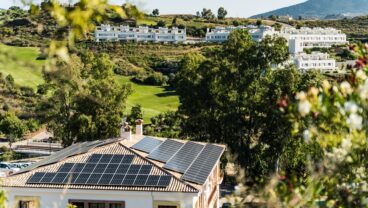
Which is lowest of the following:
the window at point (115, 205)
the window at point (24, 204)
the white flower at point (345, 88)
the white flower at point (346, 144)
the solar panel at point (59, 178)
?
the window at point (24, 204)

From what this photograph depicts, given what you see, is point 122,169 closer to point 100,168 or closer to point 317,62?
point 100,168

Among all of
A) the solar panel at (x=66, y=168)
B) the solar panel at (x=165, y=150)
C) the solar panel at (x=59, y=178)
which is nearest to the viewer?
the solar panel at (x=59, y=178)

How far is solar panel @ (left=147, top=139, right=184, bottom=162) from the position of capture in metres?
24.6

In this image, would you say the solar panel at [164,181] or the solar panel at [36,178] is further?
the solar panel at [36,178]

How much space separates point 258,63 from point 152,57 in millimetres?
91042

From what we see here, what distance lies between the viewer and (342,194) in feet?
19.0

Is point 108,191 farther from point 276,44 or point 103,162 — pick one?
point 276,44

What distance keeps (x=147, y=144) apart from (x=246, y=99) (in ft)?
51.4

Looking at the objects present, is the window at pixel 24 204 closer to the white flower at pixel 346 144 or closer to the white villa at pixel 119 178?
the white villa at pixel 119 178

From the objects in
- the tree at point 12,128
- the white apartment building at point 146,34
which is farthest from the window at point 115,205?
the white apartment building at point 146,34

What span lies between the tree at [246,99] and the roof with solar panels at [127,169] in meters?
14.1

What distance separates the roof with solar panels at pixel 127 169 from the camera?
70.5 ft

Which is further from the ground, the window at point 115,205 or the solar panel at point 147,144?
the solar panel at point 147,144

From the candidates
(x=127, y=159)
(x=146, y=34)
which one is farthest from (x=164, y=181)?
(x=146, y=34)
